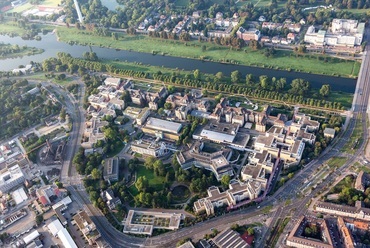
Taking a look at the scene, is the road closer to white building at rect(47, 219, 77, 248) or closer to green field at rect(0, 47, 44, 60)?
white building at rect(47, 219, 77, 248)

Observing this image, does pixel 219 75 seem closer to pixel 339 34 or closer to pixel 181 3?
pixel 339 34

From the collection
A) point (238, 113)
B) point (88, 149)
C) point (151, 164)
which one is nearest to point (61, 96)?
point (88, 149)

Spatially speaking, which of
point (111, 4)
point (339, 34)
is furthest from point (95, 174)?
point (111, 4)

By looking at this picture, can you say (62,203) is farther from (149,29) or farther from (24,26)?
(24,26)

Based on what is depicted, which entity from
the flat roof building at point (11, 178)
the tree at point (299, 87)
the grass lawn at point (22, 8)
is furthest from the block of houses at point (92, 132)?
the grass lawn at point (22, 8)

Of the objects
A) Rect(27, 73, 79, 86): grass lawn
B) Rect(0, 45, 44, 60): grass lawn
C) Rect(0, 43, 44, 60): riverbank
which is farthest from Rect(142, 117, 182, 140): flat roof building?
Rect(0, 43, 44, 60): riverbank
